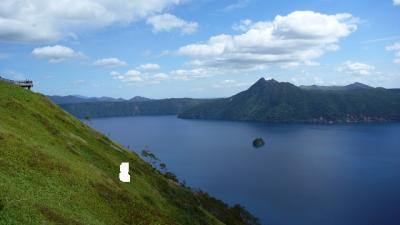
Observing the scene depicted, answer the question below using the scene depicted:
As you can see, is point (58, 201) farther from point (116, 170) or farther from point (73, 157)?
point (116, 170)

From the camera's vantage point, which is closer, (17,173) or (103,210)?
(17,173)

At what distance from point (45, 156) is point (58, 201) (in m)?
12.7

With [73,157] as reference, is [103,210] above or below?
below

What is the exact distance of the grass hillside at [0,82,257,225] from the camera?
3697 centimetres

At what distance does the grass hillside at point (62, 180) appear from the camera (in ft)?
121

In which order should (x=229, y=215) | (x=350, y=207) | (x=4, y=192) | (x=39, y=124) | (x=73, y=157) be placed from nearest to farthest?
1. (x=4, y=192)
2. (x=73, y=157)
3. (x=39, y=124)
4. (x=229, y=215)
5. (x=350, y=207)

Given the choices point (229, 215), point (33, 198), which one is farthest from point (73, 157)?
point (229, 215)

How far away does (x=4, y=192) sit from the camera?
34.8 metres

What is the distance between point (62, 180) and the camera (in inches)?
1875

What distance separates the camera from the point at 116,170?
7250 centimetres

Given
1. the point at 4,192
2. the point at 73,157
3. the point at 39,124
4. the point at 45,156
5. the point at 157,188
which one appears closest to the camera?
the point at 4,192

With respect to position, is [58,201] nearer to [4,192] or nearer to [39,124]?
[4,192]

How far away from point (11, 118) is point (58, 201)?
32.3m

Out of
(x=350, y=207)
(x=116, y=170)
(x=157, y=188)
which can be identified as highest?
(x=116, y=170)
